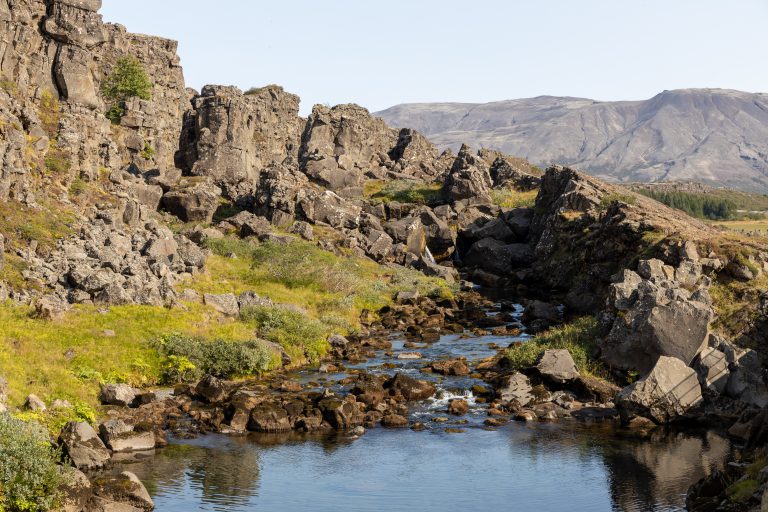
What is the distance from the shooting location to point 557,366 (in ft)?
152

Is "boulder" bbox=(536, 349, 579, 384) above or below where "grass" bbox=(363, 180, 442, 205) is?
below

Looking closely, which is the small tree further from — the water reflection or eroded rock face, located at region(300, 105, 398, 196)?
the water reflection

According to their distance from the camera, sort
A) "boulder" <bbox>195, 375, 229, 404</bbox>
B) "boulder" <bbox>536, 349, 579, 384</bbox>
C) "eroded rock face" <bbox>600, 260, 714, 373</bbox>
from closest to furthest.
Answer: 1. "boulder" <bbox>195, 375, 229, 404</bbox>
2. "eroded rock face" <bbox>600, 260, 714, 373</bbox>
3. "boulder" <bbox>536, 349, 579, 384</bbox>

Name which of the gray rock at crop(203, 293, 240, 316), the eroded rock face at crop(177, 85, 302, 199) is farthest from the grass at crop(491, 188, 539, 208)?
the gray rock at crop(203, 293, 240, 316)

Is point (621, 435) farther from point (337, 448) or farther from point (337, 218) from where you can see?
point (337, 218)

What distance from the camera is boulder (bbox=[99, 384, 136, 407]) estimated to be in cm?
4009

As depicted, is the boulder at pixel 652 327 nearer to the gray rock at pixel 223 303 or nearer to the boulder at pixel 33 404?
the gray rock at pixel 223 303

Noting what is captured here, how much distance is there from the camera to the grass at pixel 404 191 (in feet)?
389

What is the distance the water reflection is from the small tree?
76.9m

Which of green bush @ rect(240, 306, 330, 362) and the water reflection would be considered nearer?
the water reflection

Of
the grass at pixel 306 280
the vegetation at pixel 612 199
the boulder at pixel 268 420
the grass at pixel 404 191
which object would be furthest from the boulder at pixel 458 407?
the grass at pixel 404 191

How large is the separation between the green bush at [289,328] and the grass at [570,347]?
13258 millimetres

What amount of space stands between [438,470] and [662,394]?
14.0 metres

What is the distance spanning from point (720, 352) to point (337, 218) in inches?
2323
